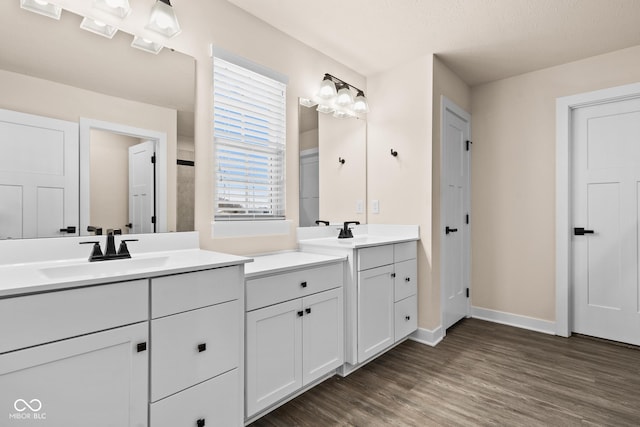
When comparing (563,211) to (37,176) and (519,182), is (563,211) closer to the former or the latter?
(519,182)

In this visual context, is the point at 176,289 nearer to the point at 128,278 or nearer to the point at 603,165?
the point at 128,278

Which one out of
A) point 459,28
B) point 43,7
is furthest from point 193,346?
point 459,28

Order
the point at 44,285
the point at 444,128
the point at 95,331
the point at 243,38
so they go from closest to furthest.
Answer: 1. the point at 44,285
2. the point at 95,331
3. the point at 243,38
4. the point at 444,128

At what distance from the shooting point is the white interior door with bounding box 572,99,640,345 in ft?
8.91

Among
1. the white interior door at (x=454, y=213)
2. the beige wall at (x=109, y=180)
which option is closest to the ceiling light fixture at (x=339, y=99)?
the white interior door at (x=454, y=213)

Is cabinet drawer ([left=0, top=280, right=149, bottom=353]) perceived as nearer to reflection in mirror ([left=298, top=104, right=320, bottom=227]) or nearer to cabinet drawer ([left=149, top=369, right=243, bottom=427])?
cabinet drawer ([left=149, top=369, right=243, bottom=427])

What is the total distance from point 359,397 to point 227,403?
871 mm

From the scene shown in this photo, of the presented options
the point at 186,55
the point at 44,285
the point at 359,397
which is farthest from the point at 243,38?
the point at 359,397

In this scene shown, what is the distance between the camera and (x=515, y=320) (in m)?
3.23

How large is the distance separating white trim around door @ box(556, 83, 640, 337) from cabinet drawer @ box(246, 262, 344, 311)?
7.27 feet

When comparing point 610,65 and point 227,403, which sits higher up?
point 610,65

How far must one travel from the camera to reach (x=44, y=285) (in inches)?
38.9

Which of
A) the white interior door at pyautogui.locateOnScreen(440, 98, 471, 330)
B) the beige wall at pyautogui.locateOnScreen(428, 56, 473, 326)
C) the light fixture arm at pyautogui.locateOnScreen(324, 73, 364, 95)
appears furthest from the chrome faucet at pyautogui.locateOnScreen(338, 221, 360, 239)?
the light fixture arm at pyautogui.locateOnScreen(324, 73, 364, 95)

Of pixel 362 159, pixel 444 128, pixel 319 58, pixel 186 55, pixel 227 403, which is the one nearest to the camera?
pixel 227 403
